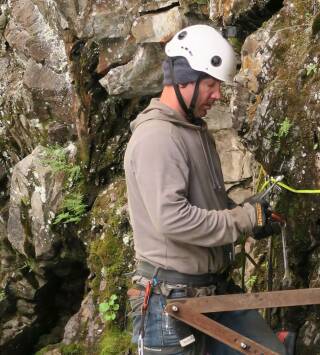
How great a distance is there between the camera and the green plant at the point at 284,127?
5.89 metres

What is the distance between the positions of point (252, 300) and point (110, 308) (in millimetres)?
4929

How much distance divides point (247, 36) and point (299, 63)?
1.46 metres

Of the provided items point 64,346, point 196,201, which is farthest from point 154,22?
point 64,346

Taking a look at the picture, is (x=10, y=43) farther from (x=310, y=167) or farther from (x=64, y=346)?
(x=310, y=167)

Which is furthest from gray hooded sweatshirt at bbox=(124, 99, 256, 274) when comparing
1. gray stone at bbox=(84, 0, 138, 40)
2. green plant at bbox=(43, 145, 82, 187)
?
green plant at bbox=(43, 145, 82, 187)

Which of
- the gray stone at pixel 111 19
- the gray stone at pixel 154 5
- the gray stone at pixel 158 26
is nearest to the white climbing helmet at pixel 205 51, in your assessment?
the gray stone at pixel 158 26

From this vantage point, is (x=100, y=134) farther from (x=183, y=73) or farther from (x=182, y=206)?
(x=182, y=206)

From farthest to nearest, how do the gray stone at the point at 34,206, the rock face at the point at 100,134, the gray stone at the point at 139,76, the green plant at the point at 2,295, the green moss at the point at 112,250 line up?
the green plant at the point at 2,295 < the gray stone at the point at 34,206 < the green moss at the point at 112,250 < the gray stone at the point at 139,76 < the rock face at the point at 100,134

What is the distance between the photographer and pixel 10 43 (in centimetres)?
1271

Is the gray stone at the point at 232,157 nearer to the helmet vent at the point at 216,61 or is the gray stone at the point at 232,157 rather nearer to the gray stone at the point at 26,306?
the helmet vent at the point at 216,61

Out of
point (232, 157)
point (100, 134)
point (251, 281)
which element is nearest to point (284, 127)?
point (251, 281)

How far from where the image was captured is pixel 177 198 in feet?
14.2

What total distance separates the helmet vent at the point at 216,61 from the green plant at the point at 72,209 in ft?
19.9

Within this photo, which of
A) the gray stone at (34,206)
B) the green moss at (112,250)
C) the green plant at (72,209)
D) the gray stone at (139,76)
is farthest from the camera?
the gray stone at (34,206)
